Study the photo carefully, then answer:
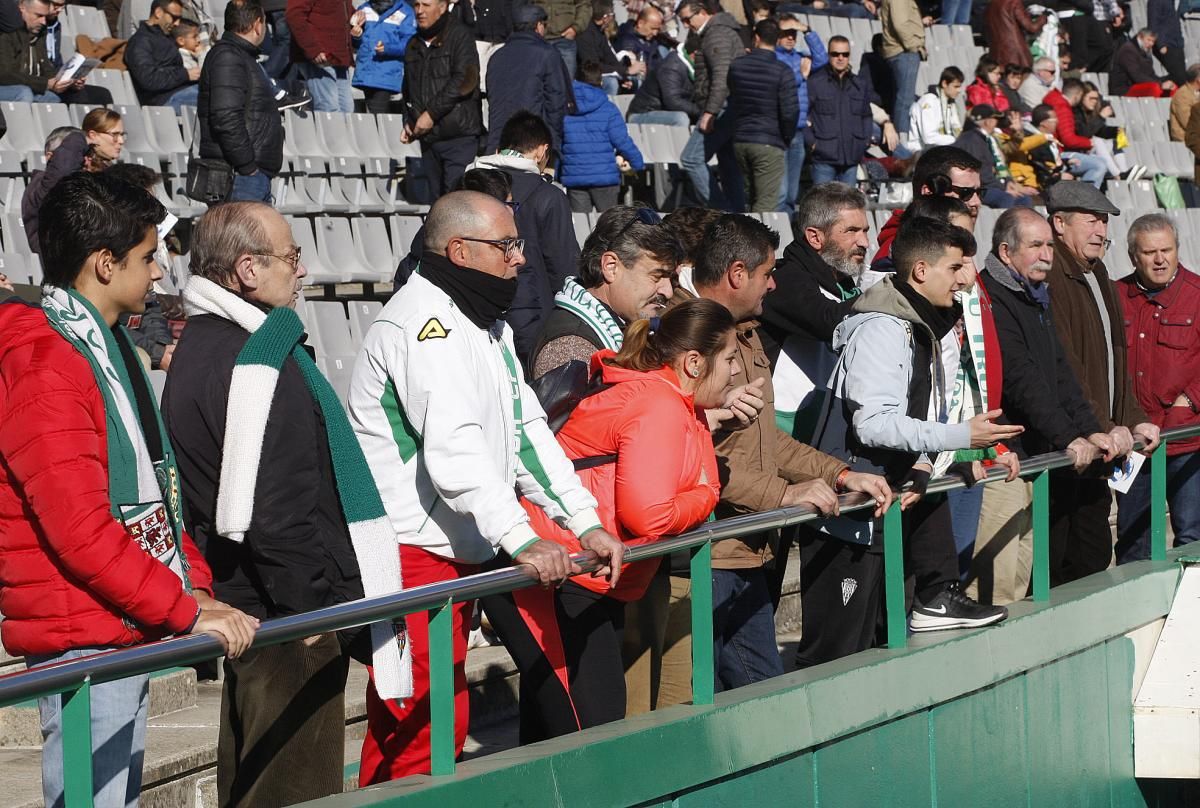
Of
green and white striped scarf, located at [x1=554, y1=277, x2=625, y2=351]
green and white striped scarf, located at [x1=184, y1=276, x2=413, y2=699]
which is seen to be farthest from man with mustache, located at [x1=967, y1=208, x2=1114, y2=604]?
green and white striped scarf, located at [x1=184, y1=276, x2=413, y2=699]

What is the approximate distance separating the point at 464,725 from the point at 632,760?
426 mm

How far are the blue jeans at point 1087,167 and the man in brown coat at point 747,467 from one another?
1258 centimetres

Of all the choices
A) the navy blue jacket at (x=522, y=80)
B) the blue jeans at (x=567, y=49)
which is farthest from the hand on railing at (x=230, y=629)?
the blue jeans at (x=567, y=49)

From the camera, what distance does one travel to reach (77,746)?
2.72m

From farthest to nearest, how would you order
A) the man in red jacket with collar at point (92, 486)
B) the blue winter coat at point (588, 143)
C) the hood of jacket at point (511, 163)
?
the blue winter coat at point (588, 143) → the hood of jacket at point (511, 163) → the man in red jacket with collar at point (92, 486)

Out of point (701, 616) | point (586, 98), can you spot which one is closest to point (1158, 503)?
point (701, 616)

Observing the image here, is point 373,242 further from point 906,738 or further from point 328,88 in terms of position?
point 906,738

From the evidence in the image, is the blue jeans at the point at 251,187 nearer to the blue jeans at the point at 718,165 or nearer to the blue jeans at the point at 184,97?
the blue jeans at the point at 184,97

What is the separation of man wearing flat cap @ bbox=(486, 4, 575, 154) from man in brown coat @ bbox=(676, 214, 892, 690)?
492 centimetres

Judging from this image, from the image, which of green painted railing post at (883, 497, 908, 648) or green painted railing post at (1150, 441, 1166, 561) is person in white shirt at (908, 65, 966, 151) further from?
green painted railing post at (883, 497, 908, 648)

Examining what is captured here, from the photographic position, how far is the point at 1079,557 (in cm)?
677

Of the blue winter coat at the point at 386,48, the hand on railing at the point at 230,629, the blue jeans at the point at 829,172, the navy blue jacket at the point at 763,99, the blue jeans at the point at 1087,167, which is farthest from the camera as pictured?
the blue jeans at the point at 1087,167

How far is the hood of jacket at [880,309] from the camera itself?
5.11 m

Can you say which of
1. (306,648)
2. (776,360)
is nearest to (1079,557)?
(776,360)
